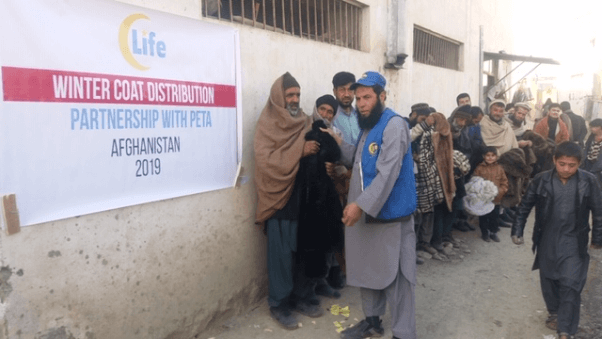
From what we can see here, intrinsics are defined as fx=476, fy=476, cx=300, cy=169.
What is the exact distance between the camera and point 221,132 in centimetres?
340

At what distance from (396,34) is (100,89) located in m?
4.03

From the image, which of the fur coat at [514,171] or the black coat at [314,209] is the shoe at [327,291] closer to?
the black coat at [314,209]

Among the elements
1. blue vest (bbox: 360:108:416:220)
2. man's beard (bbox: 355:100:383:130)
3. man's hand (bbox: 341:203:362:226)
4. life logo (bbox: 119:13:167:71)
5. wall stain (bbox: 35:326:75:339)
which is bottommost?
wall stain (bbox: 35:326:75:339)

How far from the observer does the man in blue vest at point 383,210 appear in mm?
2920

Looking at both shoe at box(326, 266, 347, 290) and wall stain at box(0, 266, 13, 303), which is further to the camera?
shoe at box(326, 266, 347, 290)

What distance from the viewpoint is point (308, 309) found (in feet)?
12.2

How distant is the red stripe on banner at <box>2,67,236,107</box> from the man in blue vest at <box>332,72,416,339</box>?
105 cm

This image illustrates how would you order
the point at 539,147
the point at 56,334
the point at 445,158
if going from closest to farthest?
1. the point at 56,334
2. the point at 445,158
3. the point at 539,147

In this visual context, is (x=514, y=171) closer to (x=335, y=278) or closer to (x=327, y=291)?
(x=335, y=278)

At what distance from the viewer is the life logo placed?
272 centimetres

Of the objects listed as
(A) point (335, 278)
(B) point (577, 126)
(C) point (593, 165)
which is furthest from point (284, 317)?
(B) point (577, 126)

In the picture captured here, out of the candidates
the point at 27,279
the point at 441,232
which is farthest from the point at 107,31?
the point at 441,232

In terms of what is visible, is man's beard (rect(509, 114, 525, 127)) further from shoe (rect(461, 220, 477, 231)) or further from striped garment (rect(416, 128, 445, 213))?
striped garment (rect(416, 128, 445, 213))

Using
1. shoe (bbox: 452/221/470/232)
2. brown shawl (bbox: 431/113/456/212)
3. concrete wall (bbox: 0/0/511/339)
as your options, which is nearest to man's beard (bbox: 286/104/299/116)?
concrete wall (bbox: 0/0/511/339)
